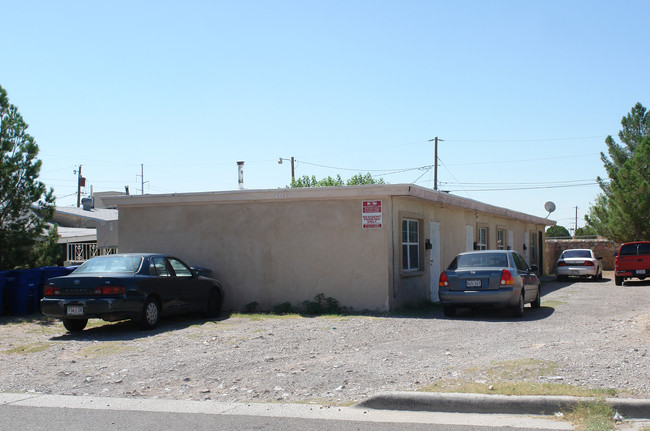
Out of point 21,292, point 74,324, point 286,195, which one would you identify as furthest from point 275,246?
point 21,292

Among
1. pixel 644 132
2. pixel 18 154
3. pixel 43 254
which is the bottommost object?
pixel 43 254

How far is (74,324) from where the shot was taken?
12516 millimetres

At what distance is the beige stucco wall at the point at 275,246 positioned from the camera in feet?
50.1

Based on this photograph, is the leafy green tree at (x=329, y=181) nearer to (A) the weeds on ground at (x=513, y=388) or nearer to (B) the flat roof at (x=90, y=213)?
(B) the flat roof at (x=90, y=213)

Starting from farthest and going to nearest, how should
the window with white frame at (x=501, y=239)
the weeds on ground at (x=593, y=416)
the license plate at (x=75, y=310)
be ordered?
1. the window with white frame at (x=501, y=239)
2. the license plate at (x=75, y=310)
3. the weeds on ground at (x=593, y=416)

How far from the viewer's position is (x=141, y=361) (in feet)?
30.8

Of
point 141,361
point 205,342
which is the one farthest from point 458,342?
point 141,361

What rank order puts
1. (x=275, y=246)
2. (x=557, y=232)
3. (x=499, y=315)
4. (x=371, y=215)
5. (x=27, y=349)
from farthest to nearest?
(x=557, y=232) < (x=275, y=246) < (x=371, y=215) < (x=499, y=315) < (x=27, y=349)

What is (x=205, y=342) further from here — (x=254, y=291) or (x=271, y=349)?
(x=254, y=291)

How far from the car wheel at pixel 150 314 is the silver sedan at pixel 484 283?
18.8 feet

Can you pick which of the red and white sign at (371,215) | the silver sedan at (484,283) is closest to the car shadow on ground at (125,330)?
the red and white sign at (371,215)

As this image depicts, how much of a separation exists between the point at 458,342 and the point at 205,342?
13.5 feet

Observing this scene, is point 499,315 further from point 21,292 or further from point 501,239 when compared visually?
point 501,239

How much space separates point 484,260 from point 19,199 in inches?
449
